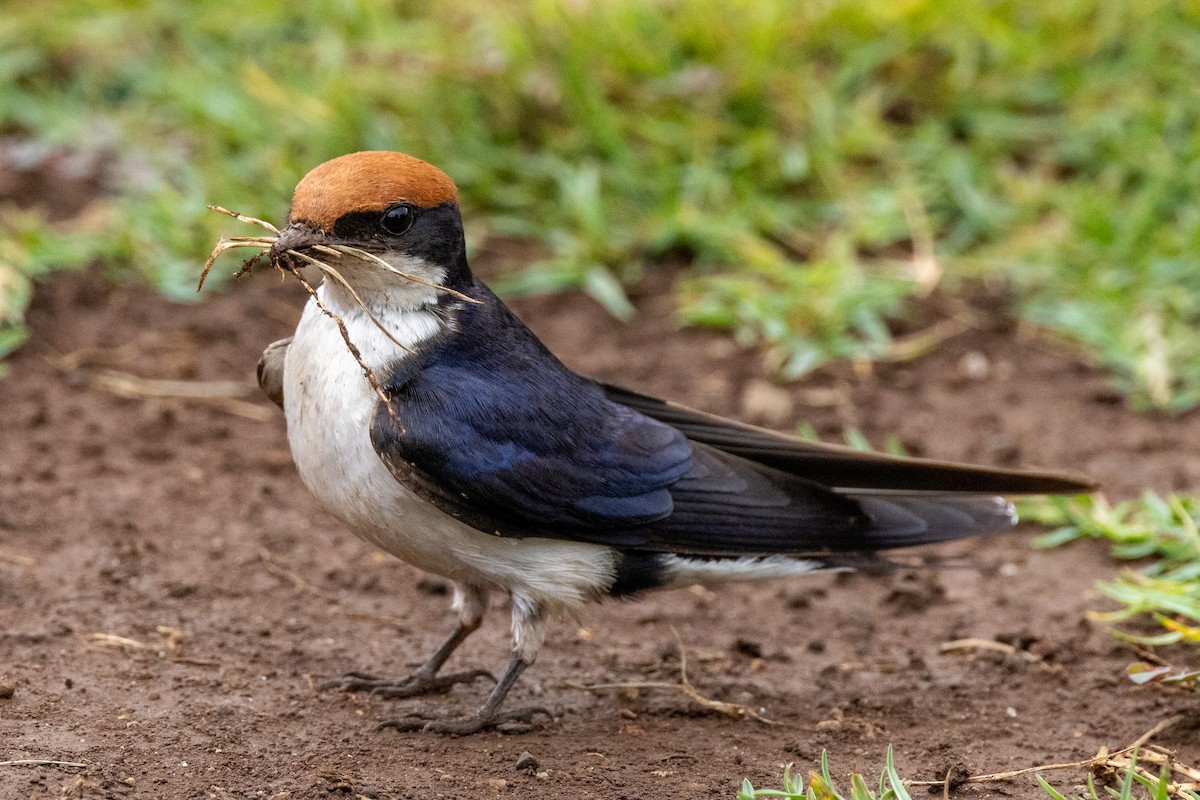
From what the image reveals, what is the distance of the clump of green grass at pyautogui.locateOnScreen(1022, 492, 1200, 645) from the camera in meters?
3.91

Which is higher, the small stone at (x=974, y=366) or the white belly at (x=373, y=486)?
the white belly at (x=373, y=486)

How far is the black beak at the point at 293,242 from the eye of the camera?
3.23 metres

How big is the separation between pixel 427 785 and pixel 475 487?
0.68 m

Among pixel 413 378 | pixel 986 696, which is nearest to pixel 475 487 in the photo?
pixel 413 378

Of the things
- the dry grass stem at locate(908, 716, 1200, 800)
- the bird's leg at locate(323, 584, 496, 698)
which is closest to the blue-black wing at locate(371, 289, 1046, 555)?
the bird's leg at locate(323, 584, 496, 698)

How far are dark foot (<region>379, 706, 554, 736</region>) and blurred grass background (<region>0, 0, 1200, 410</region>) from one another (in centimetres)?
250

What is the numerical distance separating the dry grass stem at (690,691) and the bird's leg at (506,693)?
1.03 feet

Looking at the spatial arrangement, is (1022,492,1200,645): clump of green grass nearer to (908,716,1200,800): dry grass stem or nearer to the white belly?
(908,716,1200,800): dry grass stem

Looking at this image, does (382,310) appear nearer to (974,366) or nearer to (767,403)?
(767,403)

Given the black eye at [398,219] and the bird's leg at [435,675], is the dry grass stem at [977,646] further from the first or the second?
the black eye at [398,219]

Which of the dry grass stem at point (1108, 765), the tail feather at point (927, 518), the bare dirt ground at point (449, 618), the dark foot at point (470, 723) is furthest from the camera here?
the tail feather at point (927, 518)

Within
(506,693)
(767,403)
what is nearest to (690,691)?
(506,693)

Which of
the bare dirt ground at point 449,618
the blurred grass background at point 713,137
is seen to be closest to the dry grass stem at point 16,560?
the bare dirt ground at point 449,618

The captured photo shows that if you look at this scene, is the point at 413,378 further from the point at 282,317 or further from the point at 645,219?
the point at 645,219
